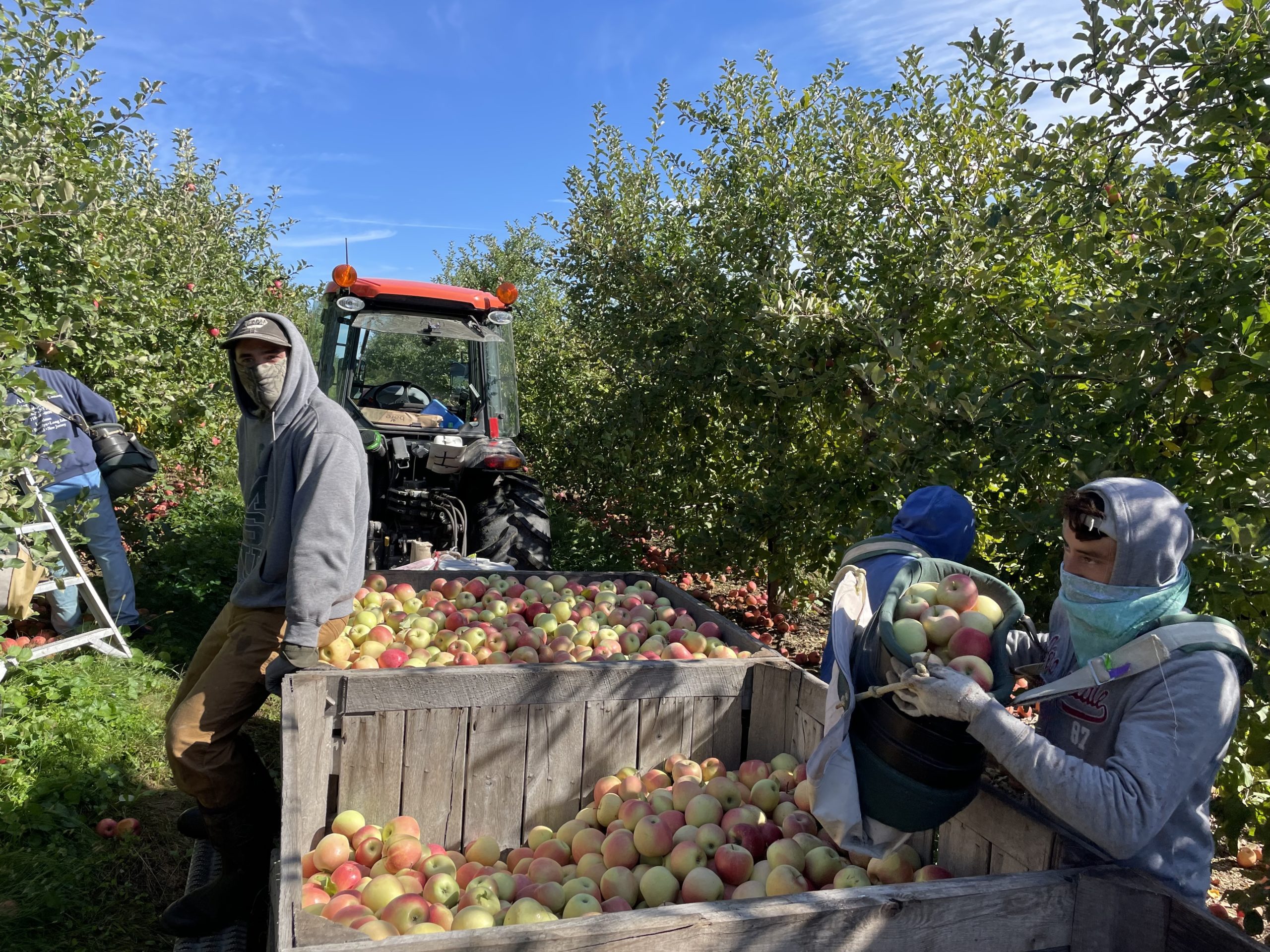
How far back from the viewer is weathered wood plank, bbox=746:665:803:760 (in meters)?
2.96

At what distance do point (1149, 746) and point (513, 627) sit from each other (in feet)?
9.05

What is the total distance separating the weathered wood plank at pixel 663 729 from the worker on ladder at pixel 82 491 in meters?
3.88

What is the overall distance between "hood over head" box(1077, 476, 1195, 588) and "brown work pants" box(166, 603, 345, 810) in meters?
2.47

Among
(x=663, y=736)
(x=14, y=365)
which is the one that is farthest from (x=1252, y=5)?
(x=14, y=365)

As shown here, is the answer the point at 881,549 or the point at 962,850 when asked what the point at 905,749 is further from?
the point at 881,549

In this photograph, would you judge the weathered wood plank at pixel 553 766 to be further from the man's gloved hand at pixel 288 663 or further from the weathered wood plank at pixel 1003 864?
the weathered wood plank at pixel 1003 864

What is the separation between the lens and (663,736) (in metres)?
3.06

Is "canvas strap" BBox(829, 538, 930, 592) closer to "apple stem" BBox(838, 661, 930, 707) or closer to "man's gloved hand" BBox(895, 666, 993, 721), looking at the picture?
"apple stem" BBox(838, 661, 930, 707)

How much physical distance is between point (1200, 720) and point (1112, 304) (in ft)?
4.96

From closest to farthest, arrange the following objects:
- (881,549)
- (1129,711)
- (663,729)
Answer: (1129,711) < (881,549) < (663,729)

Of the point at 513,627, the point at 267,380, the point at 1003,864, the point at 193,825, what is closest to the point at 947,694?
the point at 1003,864

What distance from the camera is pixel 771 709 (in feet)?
10.0

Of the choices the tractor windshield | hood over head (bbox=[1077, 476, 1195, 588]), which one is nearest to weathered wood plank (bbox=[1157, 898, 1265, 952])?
hood over head (bbox=[1077, 476, 1195, 588])

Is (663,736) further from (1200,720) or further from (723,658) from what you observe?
(1200,720)
